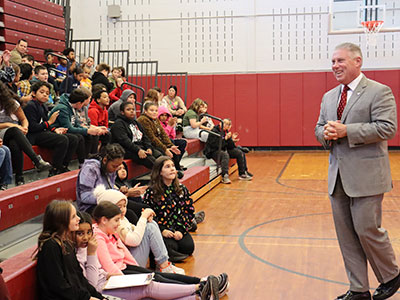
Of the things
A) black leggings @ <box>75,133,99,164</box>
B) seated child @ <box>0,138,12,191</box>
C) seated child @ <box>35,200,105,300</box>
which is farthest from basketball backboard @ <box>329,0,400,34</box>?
seated child @ <box>35,200,105,300</box>

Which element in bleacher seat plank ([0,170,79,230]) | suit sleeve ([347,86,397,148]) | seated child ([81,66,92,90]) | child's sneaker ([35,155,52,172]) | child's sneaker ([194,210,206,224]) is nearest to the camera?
suit sleeve ([347,86,397,148])

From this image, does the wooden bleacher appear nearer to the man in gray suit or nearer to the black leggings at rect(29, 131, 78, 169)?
the black leggings at rect(29, 131, 78, 169)

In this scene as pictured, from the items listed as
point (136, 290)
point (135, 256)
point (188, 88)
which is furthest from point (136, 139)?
point (188, 88)

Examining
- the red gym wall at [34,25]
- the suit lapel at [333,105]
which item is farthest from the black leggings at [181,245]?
the red gym wall at [34,25]

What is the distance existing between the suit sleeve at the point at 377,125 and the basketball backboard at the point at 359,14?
328 inches

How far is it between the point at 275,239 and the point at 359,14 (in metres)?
7.60

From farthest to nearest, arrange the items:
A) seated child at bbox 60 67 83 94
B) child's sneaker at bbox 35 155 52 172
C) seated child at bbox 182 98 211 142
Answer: seated child at bbox 182 98 211 142 < seated child at bbox 60 67 83 94 < child's sneaker at bbox 35 155 52 172

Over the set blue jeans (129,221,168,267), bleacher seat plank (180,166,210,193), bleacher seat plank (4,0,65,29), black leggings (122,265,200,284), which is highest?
bleacher seat plank (4,0,65,29)

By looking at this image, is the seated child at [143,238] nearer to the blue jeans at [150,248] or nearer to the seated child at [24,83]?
the blue jeans at [150,248]

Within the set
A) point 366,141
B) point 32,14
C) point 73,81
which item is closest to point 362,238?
point 366,141

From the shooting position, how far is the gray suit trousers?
301 cm

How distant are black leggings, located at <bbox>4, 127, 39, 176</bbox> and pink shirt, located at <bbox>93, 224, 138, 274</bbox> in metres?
1.49

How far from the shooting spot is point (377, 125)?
2943 millimetres

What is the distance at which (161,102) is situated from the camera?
9867 mm
